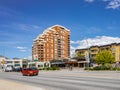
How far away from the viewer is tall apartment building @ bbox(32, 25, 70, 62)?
183 meters

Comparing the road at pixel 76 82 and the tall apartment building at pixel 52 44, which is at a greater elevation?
the tall apartment building at pixel 52 44

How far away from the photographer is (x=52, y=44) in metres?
189

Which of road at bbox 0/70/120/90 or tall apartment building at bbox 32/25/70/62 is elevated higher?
tall apartment building at bbox 32/25/70/62

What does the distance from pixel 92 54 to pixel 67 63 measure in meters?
24.0

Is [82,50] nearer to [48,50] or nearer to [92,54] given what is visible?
[92,54]

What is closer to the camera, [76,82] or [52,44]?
[76,82]

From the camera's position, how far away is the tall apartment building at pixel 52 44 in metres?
183

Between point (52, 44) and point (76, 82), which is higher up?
point (52, 44)

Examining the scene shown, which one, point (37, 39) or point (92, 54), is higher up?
point (37, 39)

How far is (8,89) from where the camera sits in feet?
65.1

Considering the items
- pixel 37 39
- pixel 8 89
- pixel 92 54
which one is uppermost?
pixel 37 39

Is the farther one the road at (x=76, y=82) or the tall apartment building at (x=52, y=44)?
the tall apartment building at (x=52, y=44)

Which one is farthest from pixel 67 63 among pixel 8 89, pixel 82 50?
pixel 8 89

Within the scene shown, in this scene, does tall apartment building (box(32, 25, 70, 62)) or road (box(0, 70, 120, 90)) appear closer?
road (box(0, 70, 120, 90))
